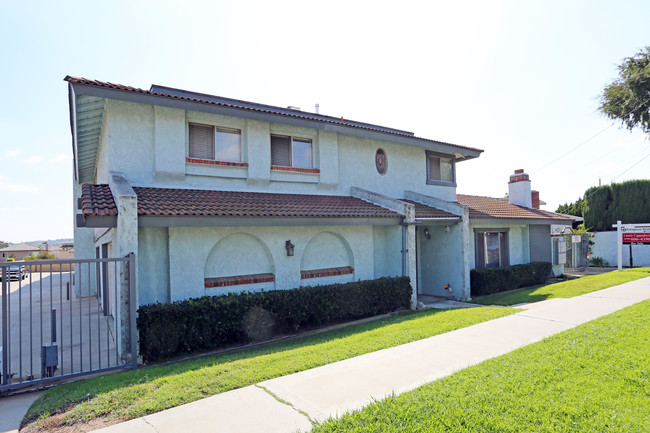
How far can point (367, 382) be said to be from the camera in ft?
17.4

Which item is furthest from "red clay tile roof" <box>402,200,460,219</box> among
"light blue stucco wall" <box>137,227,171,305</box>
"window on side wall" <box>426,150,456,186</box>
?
"light blue stucco wall" <box>137,227,171,305</box>

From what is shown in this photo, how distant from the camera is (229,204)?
900cm

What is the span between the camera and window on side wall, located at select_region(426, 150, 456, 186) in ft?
50.4

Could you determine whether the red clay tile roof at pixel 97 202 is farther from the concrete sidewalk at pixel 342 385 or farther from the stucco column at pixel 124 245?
the concrete sidewalk at pixel 342 385

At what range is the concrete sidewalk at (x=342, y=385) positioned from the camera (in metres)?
4.29

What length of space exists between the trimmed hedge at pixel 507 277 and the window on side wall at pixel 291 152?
7318 mm

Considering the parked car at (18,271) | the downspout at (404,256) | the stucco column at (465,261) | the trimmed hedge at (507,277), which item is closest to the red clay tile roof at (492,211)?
the stucco column at (465,261)

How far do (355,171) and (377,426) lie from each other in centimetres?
998

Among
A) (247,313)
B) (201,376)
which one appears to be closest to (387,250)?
(247,313)

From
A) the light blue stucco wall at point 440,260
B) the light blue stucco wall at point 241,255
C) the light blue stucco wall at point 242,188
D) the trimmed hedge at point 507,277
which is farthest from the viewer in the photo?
the trimmed hedge at point 507,277

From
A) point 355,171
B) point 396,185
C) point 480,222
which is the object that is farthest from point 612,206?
point 355,171

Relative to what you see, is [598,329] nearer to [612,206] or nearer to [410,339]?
[410,339]

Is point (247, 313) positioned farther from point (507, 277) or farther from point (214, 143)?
point (507, 277)

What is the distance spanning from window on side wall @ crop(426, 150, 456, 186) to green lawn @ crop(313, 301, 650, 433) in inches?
396
